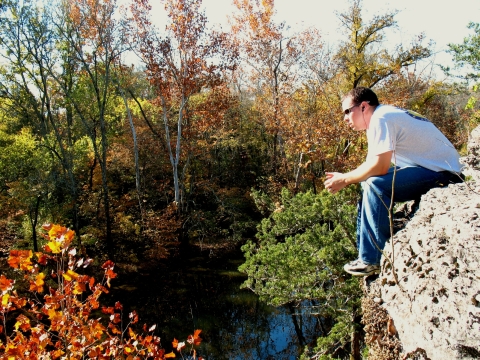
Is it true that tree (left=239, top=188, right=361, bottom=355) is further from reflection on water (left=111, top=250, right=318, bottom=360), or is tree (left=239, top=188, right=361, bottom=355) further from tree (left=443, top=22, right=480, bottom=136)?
tree (left=443, top=22, right=480, bottom=136)

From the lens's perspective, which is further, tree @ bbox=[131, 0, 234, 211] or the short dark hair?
tree @ bbox=[131, 0, 234, 211]

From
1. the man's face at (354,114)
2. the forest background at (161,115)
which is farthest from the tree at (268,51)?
the man's face at (354,114)

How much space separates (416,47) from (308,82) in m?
5.24

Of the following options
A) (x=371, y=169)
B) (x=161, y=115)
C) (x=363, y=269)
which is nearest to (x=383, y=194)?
(x=371, y=169)

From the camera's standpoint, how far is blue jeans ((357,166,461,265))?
2.38 m

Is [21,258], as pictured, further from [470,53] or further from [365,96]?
[470,53]

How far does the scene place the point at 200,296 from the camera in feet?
38.8

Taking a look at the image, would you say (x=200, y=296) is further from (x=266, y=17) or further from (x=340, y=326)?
(x=266, y=17)

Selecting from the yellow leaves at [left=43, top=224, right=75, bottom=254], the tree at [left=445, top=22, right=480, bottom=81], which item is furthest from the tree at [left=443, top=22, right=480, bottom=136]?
the yellow leaves at [left=43, top=224, right=75, bottom=254]

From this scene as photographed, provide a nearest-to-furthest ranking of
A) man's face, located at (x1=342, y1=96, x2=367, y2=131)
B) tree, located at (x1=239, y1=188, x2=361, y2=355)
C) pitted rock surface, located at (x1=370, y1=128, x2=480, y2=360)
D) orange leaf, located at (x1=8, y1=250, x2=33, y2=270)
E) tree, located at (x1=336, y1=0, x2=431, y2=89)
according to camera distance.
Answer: pitted rock surface, located at (x1=370, y1=128, x2=480, y2=360)
orange leaf, located at (x1=8, y1=250, x2=33, y2=270)
man's face, located at (x1=342, y1=96, x2=367, y2=131)
tree, located at (x1=239, y1=188, x2=361, y2=355)
tree, located at (x1=336, y1=0, x2=431, y2=89)

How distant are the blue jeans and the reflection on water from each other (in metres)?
6.87

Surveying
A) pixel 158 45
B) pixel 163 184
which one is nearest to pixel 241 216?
pixel 163 184

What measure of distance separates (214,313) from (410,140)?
932 cm

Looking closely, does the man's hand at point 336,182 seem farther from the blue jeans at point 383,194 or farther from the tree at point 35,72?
the tree at point 35,72
